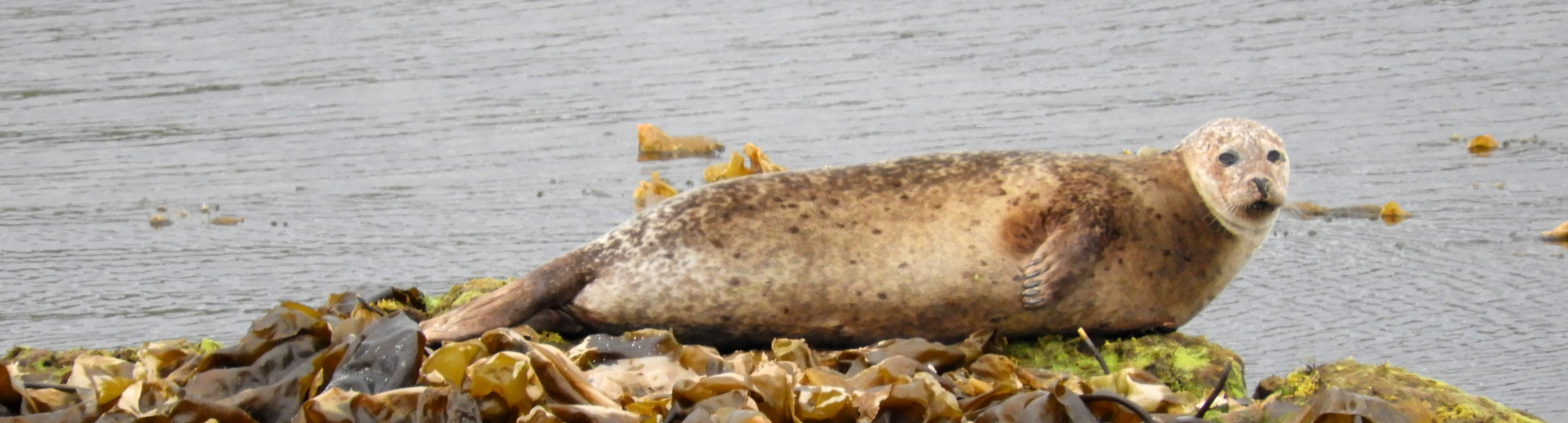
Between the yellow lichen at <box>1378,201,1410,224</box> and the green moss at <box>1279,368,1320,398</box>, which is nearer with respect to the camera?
the green moss at <box>1279,368,1320,398</box>

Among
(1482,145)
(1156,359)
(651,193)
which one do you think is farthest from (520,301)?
(1482,145)

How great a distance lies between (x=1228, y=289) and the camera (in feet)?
16.9

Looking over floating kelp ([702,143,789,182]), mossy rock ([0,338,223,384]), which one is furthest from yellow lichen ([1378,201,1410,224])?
mossy rock ([0,338,223,384])

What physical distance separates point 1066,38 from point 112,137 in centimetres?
538

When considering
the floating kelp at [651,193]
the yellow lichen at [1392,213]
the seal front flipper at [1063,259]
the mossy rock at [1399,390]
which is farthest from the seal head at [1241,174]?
the floating kelp at [651,193]

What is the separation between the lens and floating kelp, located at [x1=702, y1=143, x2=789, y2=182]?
5750mm

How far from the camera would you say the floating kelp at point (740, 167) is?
A: 575cm

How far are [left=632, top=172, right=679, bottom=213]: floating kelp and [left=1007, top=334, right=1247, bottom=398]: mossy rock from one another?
227 centimetres

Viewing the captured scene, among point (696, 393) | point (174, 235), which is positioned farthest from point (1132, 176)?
point (174, 235)

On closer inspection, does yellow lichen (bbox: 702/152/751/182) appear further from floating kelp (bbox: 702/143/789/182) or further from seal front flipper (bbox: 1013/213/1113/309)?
seal front flipper (bbox: 1013/213/1113/309)

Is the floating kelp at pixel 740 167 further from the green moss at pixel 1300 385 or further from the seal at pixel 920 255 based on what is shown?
the green moss at pixel 1300 385

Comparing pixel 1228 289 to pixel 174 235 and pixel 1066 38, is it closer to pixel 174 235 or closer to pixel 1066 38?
pixel 174 235

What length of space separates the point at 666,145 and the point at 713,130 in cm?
37

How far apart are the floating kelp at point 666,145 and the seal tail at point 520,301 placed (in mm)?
2917
